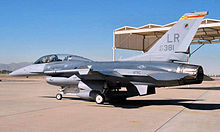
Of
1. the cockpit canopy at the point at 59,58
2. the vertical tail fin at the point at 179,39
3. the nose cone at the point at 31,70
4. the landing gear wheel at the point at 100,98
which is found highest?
the vertical tail fin at the point at 179,39

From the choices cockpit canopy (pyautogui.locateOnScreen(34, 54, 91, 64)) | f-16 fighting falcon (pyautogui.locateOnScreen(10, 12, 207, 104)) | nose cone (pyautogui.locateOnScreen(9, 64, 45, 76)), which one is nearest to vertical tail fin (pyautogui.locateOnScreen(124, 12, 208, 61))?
f-16 fighting falcon (pyautogui.locateOnScreen(10, 12, 207, 104))

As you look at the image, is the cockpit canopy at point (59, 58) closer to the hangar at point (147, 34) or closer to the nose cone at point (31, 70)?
the nose cone at point (31, 70)

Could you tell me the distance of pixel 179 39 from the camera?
1191 centimetres

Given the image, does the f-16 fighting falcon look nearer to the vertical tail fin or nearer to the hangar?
the vertical tail fin

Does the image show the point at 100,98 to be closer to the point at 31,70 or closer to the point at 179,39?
the point at 179,39

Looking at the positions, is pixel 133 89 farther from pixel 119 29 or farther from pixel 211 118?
pixel 119 29

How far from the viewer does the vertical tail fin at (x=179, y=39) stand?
11703 millimetres

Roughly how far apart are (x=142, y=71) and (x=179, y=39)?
2.50 meters

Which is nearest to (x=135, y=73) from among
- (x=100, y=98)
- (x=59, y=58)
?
(x=100, y=98)

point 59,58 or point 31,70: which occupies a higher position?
point 59,58

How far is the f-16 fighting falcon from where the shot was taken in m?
10.7

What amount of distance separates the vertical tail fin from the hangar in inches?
493

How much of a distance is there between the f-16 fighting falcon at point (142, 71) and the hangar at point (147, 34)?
12775 mm

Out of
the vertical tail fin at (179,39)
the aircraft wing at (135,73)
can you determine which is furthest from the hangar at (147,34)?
the aircraft wing at (135,73)
